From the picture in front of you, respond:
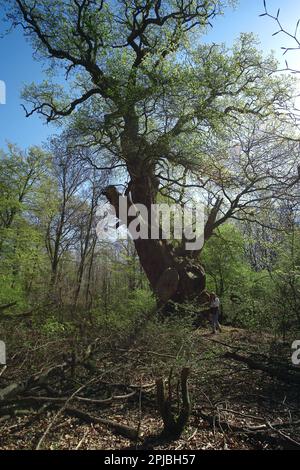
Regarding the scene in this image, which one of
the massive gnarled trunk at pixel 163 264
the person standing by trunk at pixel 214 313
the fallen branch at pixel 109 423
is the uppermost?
the massive gnarled trunk at pixel 163 264

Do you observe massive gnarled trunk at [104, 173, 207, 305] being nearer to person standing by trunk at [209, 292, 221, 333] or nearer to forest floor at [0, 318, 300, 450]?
person standing by trunk at [209, 292, 221, 333]

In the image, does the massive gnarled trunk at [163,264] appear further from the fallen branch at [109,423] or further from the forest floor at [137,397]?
the fallen branch at [109,423]

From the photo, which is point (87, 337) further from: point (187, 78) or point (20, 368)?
point (187, 78)

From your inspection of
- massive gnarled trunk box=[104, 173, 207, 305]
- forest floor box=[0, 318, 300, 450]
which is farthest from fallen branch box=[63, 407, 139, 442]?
massive gnarled trunk box=[104, 173, 207, 305]

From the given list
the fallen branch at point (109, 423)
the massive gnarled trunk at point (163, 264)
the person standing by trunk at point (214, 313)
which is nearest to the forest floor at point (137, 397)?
the fallen branch at point (109, 423)

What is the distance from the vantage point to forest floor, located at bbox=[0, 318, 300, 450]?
4730 mm

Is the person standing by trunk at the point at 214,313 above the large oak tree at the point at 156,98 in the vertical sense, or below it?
below

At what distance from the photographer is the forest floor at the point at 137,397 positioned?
473 centimetres

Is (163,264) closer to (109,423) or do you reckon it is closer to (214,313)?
(214,313)

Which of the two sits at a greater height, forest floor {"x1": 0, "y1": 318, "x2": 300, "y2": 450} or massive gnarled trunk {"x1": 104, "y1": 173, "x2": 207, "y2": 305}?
massive gnarled trunk {"x1": 104, "y1": 173, "x2": 207, "y2": 305}

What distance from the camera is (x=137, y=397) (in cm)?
607

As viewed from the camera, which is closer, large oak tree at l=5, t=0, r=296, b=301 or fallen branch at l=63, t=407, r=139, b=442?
fallen branch at l=63, t=407, r=139, b=442

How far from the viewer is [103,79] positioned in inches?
505

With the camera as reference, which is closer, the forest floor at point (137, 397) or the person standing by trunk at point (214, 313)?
the forest floor at point (137, 397)
